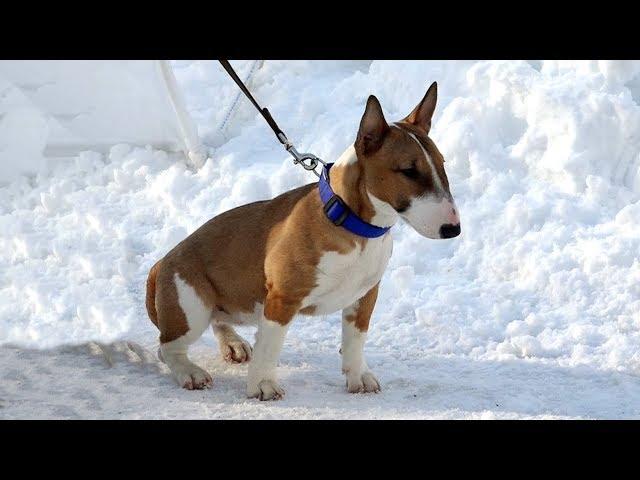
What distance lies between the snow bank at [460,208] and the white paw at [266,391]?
87 centimetres

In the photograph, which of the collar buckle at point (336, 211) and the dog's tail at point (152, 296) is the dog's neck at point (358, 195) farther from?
the dog's tail at point (152, 296)

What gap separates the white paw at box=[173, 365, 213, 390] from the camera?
4473 mm

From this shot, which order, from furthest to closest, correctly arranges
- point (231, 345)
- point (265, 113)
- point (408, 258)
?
point (408, 258) → point (231, 345) → point (265, 113)

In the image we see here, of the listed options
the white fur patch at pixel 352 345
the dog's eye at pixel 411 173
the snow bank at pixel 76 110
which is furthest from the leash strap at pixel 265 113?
the snow bank at pixel 76 110

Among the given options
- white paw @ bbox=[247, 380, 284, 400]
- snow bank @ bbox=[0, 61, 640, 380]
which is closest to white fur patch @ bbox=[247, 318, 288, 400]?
white paw @ bbox=[247, 380, 284, 400]

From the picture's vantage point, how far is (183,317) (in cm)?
456

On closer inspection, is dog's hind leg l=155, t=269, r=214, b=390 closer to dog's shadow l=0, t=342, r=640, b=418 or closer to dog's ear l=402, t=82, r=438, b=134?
dog's shadow l=0, t=342, r=640, b=418

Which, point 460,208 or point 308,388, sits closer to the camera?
point 308,388

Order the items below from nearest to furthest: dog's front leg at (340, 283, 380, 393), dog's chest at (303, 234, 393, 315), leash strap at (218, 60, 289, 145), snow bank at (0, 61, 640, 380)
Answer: dog's chest at (303, 234, 393, 315), dog's front leg at (340, 283, 380, 393), leash strap at (218, 60, 289, 145), snow bank at (0, 61, 640, 380)

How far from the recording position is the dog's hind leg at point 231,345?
16.0 ft

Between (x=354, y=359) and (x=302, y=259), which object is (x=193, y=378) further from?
(x=302, y=259)

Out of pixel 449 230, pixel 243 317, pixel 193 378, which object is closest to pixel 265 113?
pixel 243 317

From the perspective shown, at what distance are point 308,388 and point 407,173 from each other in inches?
49.2

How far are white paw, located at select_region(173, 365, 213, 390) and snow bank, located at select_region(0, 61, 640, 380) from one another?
761 millimetres
